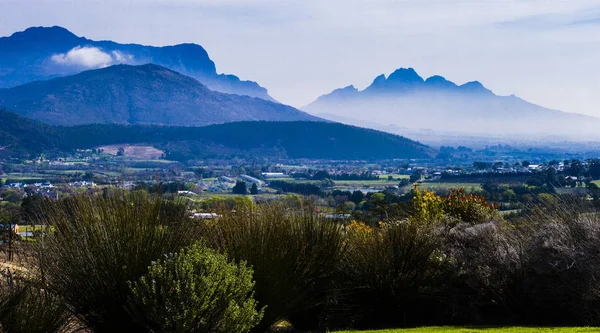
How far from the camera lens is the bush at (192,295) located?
26.3 feet

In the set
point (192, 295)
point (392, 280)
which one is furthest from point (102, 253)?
point (392, 280)

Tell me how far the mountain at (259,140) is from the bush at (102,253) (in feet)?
359

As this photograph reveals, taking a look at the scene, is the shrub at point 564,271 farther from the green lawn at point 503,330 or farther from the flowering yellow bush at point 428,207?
the flowering yellow bush at point 428,207

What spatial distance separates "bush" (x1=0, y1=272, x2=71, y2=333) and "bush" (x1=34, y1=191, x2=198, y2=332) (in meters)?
0.37

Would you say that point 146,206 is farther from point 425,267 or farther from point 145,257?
point 425,267

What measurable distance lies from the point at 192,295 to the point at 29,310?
2.23m

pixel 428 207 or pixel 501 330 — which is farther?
pixel 428 207

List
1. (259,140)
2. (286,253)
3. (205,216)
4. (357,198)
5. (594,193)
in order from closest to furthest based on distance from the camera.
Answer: (286,253), (205,216), (594,193), (357,198), (259,140)

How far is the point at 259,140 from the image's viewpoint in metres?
140

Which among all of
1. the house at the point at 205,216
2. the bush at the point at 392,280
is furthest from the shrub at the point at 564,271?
the house at the point at 205,216

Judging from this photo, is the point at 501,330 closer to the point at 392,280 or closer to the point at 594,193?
the point at 392,280

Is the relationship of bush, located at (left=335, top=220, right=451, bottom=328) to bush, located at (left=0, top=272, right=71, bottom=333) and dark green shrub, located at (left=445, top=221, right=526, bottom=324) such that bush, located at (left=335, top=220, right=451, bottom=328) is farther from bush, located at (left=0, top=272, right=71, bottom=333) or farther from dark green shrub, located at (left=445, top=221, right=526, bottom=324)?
bush, located at (left=0, top=272, right=71, bottom=333)

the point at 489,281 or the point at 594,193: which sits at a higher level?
the point at 594,193

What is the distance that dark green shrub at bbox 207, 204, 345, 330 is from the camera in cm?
1045
